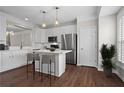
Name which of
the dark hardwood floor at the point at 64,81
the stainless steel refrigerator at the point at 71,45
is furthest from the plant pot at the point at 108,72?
the stainless steel refrigerator at the point at 71,45

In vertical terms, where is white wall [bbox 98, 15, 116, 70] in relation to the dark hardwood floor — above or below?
above

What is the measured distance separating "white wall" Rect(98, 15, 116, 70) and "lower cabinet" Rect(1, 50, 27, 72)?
413cm

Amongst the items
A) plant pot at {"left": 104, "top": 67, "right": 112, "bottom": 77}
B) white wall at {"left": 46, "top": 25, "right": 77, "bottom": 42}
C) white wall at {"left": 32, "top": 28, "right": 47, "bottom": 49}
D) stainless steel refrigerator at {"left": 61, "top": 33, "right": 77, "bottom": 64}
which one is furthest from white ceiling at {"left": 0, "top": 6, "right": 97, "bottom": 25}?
plant pot at {"left": 104, "top": 67, "right": 112, "bottom": 77}

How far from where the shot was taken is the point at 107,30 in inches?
152

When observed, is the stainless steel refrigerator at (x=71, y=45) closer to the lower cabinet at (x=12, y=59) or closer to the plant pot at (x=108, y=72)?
the plant pot at (x=108, y=72)

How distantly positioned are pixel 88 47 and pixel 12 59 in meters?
3.93

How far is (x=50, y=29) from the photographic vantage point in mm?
6535

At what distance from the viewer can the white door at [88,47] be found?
4645 millimetres

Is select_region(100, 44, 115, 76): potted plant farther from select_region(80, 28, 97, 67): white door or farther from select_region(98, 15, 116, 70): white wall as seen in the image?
select_region(80, 28, 97, 67): white door

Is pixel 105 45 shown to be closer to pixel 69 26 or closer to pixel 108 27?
pixel 108 27

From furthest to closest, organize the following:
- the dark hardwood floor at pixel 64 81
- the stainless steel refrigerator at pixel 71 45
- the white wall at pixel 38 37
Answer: the white wall at pixel 38 37 < the stainless steel refrigerator at pixel 71 45 < the dark hardwood floor at pixel 64 81

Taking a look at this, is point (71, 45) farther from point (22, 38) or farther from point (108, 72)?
point (22, 38)

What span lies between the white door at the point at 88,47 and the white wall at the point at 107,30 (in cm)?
64

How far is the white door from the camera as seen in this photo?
4.64 m
